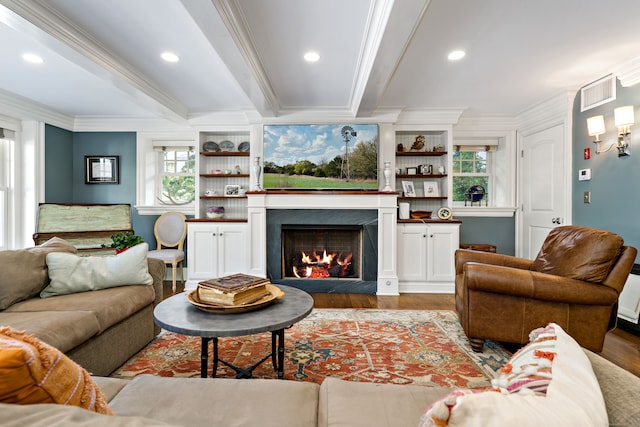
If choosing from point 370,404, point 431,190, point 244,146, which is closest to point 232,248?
point 244,146

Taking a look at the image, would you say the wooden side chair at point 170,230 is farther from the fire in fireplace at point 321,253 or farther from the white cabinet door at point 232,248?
the fire in fireplace at point 321,253

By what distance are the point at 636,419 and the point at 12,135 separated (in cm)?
563

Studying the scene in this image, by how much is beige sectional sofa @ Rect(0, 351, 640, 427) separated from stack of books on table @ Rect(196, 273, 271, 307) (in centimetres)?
57

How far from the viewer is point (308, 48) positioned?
2.61 metres

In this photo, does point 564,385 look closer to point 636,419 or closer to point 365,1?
point 636,419

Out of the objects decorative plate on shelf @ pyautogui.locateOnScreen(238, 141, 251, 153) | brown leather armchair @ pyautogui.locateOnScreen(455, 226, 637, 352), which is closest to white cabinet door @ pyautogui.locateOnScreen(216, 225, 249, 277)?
decorative plate on shelf @ pyautogui.locateOnScreen(238, 141, 251, 153)

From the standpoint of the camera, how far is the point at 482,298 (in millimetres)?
2193

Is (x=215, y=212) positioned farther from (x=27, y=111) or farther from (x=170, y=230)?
(x=27, y=111)

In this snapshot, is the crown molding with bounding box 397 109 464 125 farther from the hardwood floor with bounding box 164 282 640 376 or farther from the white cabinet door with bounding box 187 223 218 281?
the white cabinet door with bounding box 187 223 218 281

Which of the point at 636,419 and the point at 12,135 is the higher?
the point at 12,135

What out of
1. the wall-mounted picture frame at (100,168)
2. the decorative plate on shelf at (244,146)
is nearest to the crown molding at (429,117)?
the decorative plate on shelf at (244,146)

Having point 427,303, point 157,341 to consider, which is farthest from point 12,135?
point 427,303

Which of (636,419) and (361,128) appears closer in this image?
(636,419)

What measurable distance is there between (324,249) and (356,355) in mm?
2092
